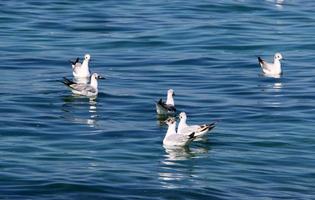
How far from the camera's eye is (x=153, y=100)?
34.5 meters

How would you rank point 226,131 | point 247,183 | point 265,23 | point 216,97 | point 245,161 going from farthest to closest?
point 265,23 → point 216,97 → point 226,131 → point 245,161 → point 247,183

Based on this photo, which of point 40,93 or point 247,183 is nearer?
point 247,183

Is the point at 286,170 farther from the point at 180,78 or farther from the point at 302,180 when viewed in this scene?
the point at 180,78

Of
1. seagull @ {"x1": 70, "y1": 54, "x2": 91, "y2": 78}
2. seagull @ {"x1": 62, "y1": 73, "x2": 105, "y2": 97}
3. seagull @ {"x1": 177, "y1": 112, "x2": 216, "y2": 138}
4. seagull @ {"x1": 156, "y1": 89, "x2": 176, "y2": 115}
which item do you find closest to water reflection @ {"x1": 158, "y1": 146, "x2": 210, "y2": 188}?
seagull @ {"x1": 177, "y1": 112, "x2": 216, "y2": 138}

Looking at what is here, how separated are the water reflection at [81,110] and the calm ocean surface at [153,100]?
0.17ft

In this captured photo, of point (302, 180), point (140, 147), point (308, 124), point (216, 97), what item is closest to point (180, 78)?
point (216, 97)

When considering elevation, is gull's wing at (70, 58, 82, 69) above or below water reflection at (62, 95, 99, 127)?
above

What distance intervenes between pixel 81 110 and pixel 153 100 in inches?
101

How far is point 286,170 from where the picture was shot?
26266mm

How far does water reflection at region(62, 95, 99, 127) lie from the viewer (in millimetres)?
31344

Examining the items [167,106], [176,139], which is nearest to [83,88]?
[167,106]

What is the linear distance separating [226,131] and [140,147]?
3.00 meters

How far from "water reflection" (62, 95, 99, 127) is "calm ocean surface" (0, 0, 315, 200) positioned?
0.05 meters

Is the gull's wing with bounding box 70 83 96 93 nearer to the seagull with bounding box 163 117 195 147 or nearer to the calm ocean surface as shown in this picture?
the calm ocean surface
